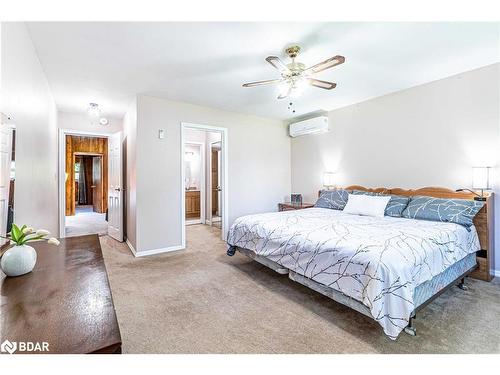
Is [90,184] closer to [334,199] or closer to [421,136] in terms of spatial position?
[334,199]

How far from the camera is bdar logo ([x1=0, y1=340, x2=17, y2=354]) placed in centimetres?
75

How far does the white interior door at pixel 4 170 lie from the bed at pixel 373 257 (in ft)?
6.72

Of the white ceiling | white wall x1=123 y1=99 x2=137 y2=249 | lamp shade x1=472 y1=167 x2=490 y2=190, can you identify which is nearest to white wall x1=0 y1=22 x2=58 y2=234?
the white ceiling

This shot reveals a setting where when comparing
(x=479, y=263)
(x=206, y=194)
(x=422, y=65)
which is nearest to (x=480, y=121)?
(x=422, y=65)

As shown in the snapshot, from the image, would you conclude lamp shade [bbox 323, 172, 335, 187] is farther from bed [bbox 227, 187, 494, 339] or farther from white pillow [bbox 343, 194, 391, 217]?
bed [bbox 227, 187, 494, 339]

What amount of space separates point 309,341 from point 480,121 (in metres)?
3.12

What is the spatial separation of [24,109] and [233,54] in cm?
184

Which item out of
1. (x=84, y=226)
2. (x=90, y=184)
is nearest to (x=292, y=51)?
(x=84, y=226)

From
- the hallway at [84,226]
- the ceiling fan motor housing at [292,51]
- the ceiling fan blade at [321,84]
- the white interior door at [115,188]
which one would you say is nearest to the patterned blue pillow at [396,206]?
the ceiling fan blade at [321,84]

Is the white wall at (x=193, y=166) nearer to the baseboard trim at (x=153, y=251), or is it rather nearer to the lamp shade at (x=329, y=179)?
the baseboard trim at (x=153, y=251)

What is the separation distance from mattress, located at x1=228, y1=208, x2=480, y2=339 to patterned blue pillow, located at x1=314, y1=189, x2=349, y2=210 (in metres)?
0.75

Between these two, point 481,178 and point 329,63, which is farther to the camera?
point 481,178

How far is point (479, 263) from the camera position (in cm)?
272

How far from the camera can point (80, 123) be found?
15.0 feet
